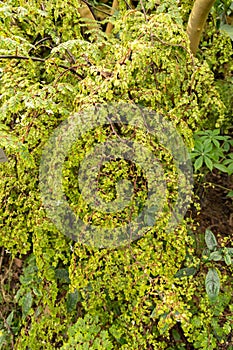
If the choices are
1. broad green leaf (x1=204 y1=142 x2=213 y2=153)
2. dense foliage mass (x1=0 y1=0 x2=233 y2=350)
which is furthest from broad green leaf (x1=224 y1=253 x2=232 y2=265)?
broad green leaf (x1=204 y1=142 x2=213 y2=153)

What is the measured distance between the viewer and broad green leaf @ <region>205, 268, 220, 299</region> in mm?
1400

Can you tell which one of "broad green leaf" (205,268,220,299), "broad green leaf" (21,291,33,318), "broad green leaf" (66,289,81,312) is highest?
"broad green leaf" (205,268,220,299)

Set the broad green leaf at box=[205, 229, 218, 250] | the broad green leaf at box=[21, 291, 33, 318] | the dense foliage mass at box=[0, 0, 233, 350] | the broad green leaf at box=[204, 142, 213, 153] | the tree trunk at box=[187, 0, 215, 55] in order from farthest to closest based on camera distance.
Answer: the broad green leaf at box=[204, 142, 213, 153] → the broad green leaf at box=[21, 291, 33, 318] → the broad green leaf at box=[205, 229, 218, 250] → the tree trunk at box=[187, 0, 215, 55] → the dense foliage mass at box=[0, 0, 233, 350]

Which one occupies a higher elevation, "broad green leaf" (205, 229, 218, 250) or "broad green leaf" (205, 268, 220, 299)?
"broad green leaf" (205, 229, 218, 250)

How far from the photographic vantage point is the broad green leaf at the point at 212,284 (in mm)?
1400

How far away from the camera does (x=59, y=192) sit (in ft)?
3.78

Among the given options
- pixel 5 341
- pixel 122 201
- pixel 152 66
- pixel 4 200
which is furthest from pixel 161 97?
pixel 5 341

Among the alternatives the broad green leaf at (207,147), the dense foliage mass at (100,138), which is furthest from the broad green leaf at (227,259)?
the broad green leaf at (207,147)

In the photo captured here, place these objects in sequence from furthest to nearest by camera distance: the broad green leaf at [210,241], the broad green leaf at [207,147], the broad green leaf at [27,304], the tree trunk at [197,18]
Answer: the broad green leaf at [207,147], the broad green leaf at [27,304], the broad green leaf at [210,241], the tree trunk at [197,18]

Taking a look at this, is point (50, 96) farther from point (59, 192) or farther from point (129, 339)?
point (129, 339)

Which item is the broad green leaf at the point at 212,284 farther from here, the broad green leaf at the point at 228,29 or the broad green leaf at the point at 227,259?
the broad green leaf at the point at 228,29

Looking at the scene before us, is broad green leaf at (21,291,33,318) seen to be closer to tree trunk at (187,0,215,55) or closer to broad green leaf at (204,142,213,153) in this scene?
broad green leaf at (204,142,213,153)

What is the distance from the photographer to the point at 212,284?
141 cm

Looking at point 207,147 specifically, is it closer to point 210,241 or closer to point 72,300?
point 210,241
